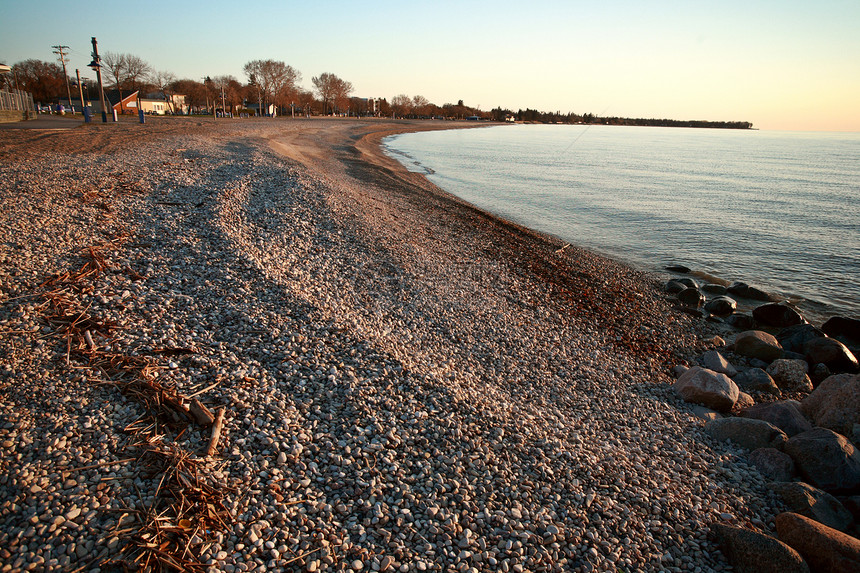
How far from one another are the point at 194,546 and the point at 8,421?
2.82 meters

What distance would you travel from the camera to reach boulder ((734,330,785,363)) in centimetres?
1111

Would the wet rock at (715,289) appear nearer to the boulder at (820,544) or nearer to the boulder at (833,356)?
the boulder at (833,356)

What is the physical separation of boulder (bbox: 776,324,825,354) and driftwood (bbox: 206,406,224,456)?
1352cm

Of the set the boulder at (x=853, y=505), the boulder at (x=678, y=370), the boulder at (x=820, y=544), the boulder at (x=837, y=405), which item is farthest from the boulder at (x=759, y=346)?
the boulder at (x=820, y=544)

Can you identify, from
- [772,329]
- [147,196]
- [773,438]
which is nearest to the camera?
[773,438]

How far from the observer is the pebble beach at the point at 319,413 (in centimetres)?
450

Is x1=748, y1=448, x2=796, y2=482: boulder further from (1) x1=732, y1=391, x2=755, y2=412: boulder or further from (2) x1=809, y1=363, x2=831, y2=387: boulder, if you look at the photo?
(2) x1=809, y1=363, x2=831, y2=387: boulder

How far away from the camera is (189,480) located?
15.7ft

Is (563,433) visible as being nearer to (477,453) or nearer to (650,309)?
(477,453)

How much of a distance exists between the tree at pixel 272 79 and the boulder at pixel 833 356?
111885 mm

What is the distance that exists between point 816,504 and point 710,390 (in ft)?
9.05

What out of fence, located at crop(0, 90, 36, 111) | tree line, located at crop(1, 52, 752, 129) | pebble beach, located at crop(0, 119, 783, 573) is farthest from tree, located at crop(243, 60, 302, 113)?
pebble beach, located at crop(0, 119, 783, 573)

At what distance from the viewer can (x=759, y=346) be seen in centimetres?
1124

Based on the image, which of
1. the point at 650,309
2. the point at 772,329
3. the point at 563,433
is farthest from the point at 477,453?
the point at 772,329
